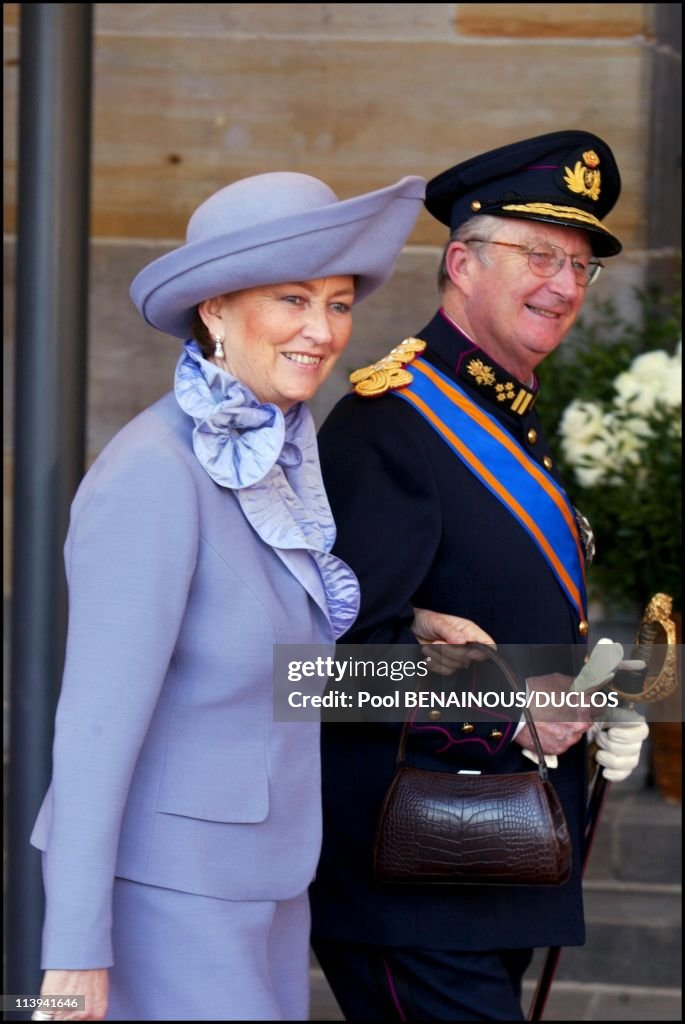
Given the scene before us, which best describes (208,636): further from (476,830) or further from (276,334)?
(476,830)

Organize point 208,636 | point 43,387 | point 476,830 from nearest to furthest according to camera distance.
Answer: point 208,636 → point 476,830 → point 43,387

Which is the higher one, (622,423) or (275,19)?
(275,19)

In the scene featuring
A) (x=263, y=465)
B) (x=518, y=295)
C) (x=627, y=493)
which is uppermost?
(x=518, y=295)

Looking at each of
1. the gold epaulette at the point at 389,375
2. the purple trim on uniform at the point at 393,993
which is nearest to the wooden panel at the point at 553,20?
the gold epaulette at the point at 389,375

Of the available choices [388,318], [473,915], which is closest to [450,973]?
[473,915]

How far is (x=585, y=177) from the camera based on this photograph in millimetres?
2801

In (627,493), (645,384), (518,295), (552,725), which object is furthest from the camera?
(645,384)

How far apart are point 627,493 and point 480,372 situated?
1.51 m

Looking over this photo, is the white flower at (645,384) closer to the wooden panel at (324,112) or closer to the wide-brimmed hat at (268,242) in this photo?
the wooden panel at (324,112)

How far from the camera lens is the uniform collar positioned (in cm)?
274

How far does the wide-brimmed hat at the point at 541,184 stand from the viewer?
275 centimetres

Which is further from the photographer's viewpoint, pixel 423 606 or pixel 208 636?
pixel 423 606

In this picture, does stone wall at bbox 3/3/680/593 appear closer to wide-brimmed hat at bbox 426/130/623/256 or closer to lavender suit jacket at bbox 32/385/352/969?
wide-brimmed hat at bbox 426/130/623/256

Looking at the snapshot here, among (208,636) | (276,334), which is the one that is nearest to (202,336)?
(276,334)
